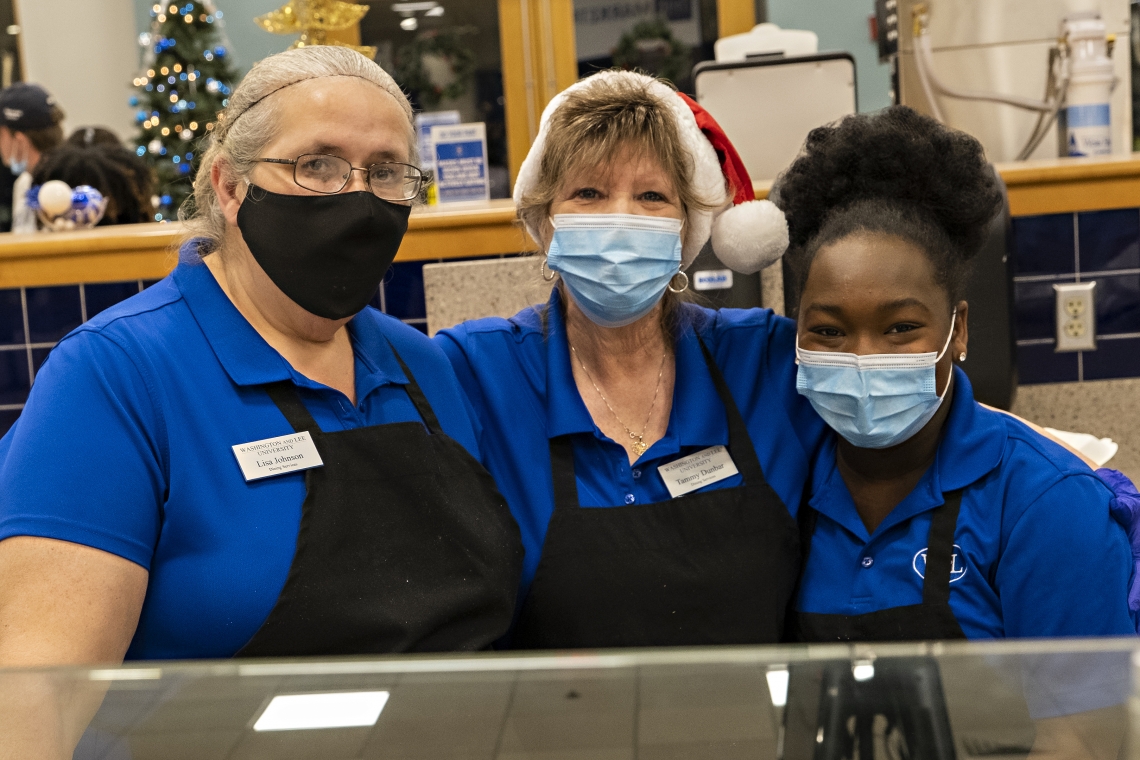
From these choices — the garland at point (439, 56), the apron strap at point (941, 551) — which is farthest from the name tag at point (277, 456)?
the garland at point (439, 56)

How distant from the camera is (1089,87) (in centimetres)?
339

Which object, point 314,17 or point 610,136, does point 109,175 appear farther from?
point 610,136

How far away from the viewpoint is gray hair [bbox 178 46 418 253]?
1.56m

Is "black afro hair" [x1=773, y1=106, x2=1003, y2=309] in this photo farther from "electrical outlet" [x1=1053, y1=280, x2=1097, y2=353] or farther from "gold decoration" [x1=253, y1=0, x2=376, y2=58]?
"gold decoration" [x1=253, y1=0, x2=376, y2=58]

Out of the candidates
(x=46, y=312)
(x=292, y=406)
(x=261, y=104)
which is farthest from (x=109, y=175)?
(x=292, y=406)

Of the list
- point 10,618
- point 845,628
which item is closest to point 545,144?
point 845,628

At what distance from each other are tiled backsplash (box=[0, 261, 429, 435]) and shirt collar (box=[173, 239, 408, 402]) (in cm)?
115

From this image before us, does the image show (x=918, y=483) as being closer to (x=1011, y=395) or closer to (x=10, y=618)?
(x=1011, y=395)

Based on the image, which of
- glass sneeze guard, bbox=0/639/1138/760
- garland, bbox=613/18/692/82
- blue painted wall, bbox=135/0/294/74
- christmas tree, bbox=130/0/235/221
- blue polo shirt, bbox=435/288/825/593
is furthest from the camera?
blue painted wall, bbox=135/0/294/74

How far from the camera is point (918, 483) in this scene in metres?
1.77

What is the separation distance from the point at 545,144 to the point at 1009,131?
7.57 feet

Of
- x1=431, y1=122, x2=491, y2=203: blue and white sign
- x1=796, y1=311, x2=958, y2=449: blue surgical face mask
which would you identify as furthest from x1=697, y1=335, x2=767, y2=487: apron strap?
x1=431, y1=122, x2=491, y2=203: blue and white sign

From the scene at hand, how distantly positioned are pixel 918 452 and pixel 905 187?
45 centimetres

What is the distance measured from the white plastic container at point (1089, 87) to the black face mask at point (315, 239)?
2626 millimetres
